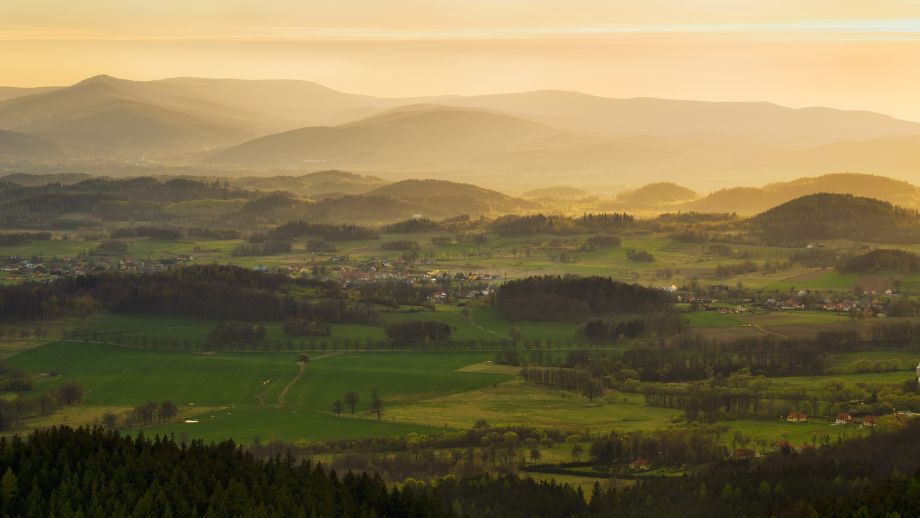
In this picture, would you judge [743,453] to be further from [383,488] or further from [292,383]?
[292,383]

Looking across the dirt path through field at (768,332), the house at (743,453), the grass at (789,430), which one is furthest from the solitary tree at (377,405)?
the dirt path through field at (768,332)

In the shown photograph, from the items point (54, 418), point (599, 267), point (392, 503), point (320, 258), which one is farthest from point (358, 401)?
point (320, 258)

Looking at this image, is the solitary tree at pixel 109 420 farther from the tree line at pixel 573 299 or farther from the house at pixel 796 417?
the tree line at pixel 573 299

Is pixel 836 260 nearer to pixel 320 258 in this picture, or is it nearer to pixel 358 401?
pixel 320 258

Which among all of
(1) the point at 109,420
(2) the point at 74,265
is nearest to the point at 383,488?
(1) the point at 109,420

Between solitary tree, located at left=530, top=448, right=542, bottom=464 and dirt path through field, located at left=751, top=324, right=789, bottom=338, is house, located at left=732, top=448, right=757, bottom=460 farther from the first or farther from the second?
dirt path through field, located at left=751, top=324, right=789, bottom=338
